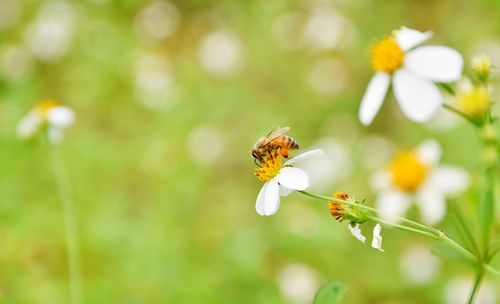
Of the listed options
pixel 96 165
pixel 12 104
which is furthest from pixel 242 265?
pixel 12 104

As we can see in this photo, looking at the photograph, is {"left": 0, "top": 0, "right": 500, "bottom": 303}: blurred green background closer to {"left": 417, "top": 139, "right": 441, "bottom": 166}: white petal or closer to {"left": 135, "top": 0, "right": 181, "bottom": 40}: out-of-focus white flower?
{"left": 135, "top": 0, "right": 181, "bottom": 40}: out-of-focus white flower

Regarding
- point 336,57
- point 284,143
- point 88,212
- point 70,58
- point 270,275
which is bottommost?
point 284,143

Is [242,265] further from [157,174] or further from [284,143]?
[284,143]

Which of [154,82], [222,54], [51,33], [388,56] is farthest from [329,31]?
[388,56]

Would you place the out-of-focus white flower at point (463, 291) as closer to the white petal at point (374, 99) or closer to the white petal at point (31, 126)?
the white petal at point (374, 99)

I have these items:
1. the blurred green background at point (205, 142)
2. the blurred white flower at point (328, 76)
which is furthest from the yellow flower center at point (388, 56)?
the blurred white flower at point (328, 76)

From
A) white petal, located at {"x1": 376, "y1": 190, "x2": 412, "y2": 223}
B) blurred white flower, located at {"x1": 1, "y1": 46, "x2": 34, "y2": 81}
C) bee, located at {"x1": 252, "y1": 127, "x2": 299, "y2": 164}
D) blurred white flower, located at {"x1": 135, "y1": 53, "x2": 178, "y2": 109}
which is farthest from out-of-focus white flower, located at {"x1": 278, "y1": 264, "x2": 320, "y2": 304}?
blurred white flower, located at {"x1": 1, "y1": 46, "x2": 34, "y2": 81}
